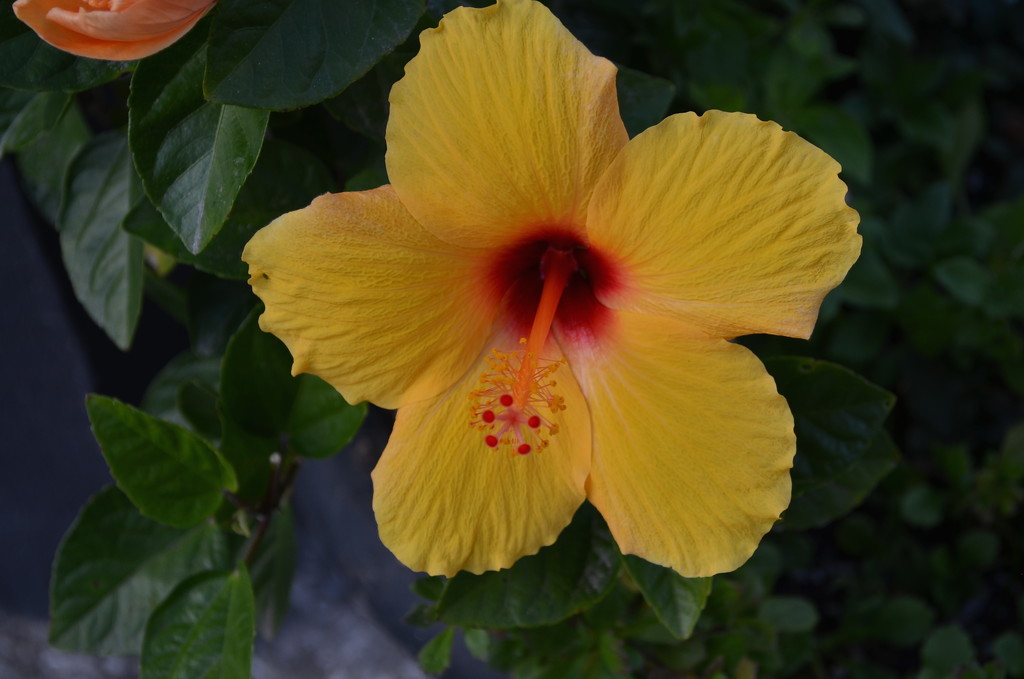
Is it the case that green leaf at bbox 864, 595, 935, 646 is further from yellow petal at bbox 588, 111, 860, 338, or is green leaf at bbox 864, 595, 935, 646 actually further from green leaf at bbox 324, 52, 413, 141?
green leaf at bbox 324, 52, 413, 141

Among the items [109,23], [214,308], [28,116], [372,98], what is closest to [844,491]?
[372,98]

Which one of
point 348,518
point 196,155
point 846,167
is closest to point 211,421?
point 196,155

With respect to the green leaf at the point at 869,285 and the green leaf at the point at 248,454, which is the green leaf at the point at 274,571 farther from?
the green leaf at the point at 869,285

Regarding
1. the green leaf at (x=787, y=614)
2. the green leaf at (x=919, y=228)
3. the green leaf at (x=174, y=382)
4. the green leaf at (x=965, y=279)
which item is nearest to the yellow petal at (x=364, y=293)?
the green leaf at (x=174, y=382)

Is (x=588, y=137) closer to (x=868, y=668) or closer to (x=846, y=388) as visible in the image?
A: (x=846, y=388)

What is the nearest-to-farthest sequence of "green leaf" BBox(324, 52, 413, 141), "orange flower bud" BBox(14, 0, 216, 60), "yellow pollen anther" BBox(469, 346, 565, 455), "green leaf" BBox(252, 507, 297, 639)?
1. "orange flower bud" BBox(14, 0, 216, 60)
2. "yellow pollen anther" BBox(469, 346, 565, 455)
3. "green leaf" BBox(324, 52, 413, 141)
4. "green leaf" BBox(252, 507, 297, 639)

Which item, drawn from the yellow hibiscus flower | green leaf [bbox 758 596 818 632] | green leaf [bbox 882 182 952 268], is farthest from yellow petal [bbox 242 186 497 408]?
green leaf [bbox 882 182 952 268]

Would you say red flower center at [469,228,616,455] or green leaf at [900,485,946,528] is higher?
red flower center at [469,228,616,455]
